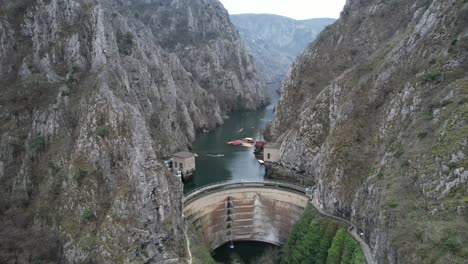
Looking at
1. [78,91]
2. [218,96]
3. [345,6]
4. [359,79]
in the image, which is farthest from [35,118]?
[218,96]

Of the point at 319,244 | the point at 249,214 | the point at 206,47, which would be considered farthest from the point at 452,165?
the point at 206,47

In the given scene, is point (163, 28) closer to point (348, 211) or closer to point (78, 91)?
point (78, 91)

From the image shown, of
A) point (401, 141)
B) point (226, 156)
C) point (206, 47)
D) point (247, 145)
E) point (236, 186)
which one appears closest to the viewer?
point (401, 141)

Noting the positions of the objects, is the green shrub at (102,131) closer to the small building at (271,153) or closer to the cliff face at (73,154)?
the cliff face at (73,154)

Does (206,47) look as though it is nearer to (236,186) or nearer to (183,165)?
(183,165)

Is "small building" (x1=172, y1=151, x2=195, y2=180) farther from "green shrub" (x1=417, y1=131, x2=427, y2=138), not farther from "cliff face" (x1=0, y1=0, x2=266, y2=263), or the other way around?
"green shrub" (x1=417, y1=131, x2=427, y2=138)

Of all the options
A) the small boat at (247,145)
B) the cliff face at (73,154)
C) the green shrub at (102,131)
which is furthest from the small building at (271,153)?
the green shrub at (102,131)

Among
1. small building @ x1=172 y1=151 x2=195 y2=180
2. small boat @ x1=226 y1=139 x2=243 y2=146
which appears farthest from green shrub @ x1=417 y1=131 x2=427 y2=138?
small boat @ x1=226 y1=139 x2=243 y2=146

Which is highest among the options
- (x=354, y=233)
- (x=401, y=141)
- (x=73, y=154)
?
(x=401, y=141)
